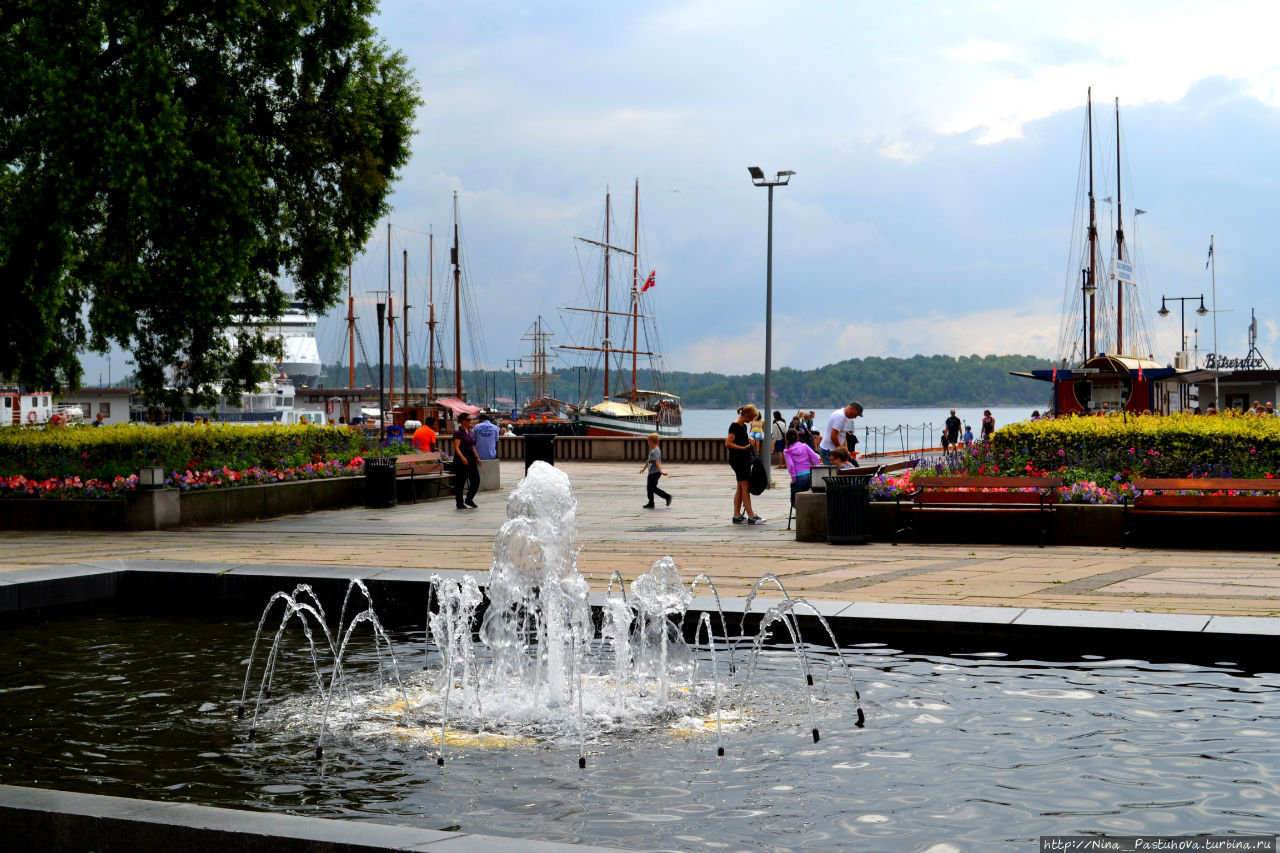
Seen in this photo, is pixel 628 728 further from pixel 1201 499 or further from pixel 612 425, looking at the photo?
pixel 612 425

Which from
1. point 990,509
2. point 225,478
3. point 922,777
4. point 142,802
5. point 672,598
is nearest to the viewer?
point 142,802

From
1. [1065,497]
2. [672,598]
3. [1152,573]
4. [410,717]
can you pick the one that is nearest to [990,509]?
[1065,497]

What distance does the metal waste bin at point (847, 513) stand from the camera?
57.0 ft

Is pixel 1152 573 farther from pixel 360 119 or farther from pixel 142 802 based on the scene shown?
Answer: pixel 360 119

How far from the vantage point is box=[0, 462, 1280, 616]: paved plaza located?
39.7 ft

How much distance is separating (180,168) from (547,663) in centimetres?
1415

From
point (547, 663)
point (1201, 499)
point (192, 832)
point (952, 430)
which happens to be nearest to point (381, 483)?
point (1201, 499)

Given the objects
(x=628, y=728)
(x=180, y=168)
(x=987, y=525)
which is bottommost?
(x=628, y=728)

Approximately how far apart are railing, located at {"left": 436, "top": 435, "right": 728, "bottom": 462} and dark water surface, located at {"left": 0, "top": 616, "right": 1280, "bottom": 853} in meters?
34.7

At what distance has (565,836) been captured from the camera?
19.7ft

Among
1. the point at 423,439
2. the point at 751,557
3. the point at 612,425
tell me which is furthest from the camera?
the point at 612,425

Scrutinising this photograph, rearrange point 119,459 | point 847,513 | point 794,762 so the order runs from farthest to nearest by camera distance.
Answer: point 119,459
point 847,513
point 794,762

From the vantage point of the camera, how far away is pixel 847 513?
685 inches

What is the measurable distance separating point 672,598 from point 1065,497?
8748 mm
